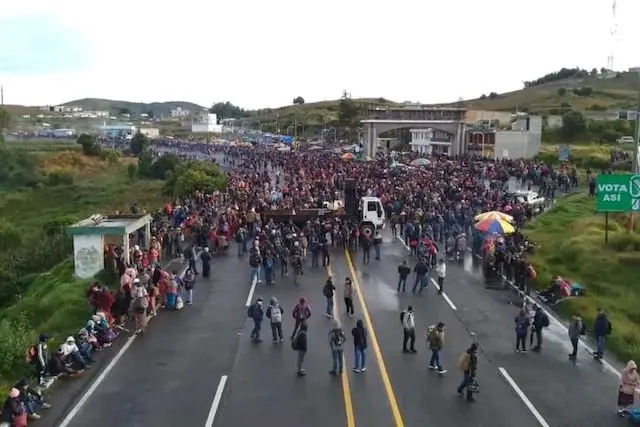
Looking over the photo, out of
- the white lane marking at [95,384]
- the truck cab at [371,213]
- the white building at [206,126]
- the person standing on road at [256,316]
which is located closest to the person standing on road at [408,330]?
the person standing on road at [256,316]

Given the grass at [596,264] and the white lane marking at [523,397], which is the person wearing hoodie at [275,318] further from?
the grass at [596,264]

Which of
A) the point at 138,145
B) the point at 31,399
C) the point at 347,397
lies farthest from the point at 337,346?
the point at 138,145

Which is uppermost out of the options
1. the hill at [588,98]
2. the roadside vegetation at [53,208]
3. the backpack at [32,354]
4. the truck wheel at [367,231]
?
the hill at [588,98]

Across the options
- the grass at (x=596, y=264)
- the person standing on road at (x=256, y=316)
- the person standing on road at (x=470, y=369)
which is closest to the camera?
the person standing on road at (x=470, y=369)

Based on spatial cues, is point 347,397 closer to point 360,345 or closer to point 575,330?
point 360,345

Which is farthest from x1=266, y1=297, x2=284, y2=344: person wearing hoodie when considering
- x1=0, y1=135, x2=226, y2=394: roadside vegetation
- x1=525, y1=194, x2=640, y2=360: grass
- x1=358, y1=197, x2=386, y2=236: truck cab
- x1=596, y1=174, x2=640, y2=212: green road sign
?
x1=596, y1=174, x2=640, y2=212: green road sign

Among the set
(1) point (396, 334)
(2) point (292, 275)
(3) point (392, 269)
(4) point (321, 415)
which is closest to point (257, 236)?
(2) point (292, 275)
